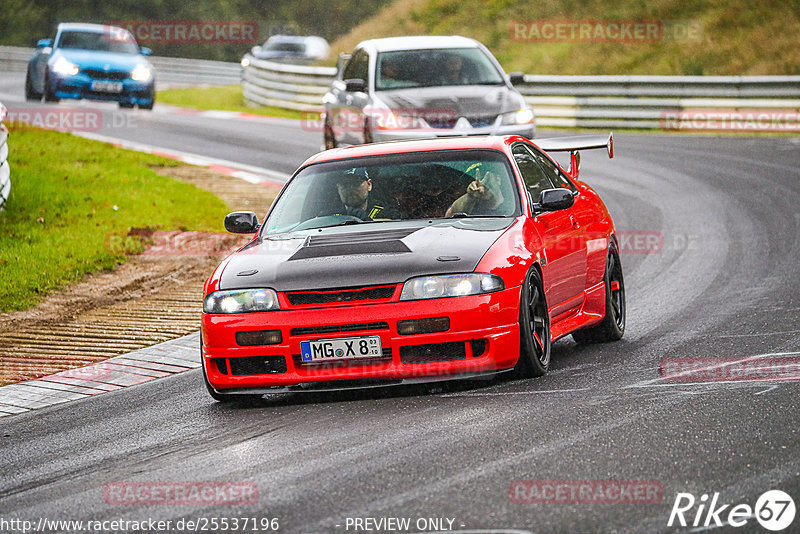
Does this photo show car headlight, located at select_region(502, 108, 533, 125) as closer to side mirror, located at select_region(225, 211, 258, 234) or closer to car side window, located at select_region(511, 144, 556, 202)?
car side window, located at select_region(511, 144, 556, 202)

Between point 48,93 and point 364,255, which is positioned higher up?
point 364,255

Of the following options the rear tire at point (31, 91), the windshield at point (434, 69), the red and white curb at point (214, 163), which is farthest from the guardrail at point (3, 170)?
the rear tire at point (31, 91)

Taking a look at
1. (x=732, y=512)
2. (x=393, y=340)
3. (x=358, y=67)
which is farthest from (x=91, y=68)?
(x=732, y=512)

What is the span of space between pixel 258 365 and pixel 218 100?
101ft

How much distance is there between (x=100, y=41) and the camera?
1057 inches

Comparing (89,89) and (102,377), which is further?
(89,89)

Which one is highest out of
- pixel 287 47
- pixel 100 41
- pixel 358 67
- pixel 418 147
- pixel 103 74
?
pixel 418 147

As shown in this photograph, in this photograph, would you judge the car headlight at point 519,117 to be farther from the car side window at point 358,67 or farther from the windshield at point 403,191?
the windshield at point 403,191

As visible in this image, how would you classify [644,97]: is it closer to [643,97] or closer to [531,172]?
[643,97]

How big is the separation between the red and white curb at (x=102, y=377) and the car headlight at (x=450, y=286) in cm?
245

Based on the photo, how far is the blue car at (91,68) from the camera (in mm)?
25609

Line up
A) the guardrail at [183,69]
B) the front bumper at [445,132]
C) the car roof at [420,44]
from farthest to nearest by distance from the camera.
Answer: the guardrail at [183,69] < the car roof at [420,44] < the front bumper at [445,132]

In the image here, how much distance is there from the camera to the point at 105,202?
610 inches

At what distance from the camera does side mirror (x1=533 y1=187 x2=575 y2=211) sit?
8.02m
